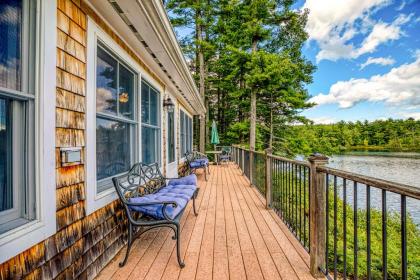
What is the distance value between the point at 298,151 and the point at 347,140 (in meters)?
26.0

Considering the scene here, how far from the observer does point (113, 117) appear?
2.44 m

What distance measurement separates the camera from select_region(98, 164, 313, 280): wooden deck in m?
2.02

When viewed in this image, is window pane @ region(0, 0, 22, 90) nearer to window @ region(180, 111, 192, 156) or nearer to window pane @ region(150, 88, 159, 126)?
window pane @ region(150, 88, 159, 126)

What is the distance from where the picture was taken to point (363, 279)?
148 inches

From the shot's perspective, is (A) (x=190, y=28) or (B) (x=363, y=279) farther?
(A) (x=190, y=28)

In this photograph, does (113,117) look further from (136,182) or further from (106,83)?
(136,182)

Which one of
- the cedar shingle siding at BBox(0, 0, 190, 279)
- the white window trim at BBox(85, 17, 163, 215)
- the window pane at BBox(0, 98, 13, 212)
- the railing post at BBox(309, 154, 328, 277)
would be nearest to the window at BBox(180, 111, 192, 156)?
the white window trim at BBox(85, 17, 163, 215)

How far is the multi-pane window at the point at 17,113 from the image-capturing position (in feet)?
4.01

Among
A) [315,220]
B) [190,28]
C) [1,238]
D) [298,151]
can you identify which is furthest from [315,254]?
[190,28]

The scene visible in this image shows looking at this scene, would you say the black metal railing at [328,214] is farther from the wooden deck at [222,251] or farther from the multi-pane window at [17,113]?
the multi-pane window at [17,113]

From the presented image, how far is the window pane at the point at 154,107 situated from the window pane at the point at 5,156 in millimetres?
2673

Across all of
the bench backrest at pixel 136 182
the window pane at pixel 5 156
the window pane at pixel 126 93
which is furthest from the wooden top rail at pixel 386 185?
the window pane at pixel 126 93

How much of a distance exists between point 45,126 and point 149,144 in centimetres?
Answer: 238

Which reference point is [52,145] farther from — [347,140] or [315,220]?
[347,140]
